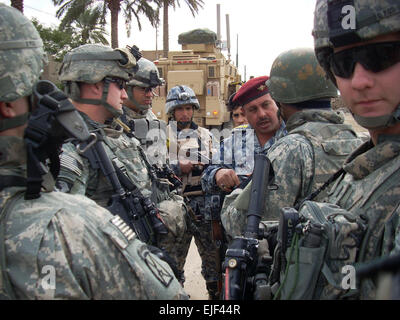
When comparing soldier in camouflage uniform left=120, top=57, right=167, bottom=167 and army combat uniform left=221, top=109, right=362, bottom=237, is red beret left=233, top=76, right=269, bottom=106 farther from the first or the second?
soldier in camouflage uniform left=120, top=57, right=167, bottom=167

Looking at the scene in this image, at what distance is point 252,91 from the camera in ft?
10.7

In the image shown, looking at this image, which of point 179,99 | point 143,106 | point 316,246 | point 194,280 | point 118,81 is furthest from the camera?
point 179,99

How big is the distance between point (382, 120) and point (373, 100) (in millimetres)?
78

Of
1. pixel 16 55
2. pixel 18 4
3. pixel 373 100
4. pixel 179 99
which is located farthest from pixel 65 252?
pixel 18 4

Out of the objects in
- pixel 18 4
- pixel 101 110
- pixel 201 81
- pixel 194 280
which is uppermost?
pixel 18 4

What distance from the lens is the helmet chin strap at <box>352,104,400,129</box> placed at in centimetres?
122

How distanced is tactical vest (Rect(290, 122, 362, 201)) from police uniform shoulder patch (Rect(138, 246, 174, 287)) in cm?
97

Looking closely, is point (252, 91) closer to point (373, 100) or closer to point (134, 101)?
point (134, 101)

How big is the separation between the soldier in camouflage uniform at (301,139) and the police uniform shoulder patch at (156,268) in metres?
0.95

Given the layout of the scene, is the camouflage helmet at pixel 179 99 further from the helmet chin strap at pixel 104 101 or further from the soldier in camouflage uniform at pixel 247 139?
the helmet chin strap at pixel 104 101

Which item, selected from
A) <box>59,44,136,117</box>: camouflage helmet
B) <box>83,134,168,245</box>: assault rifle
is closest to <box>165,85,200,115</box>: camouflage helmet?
<box>59,44,136,117</box>: camouflage helmet

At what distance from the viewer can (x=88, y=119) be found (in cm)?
261
